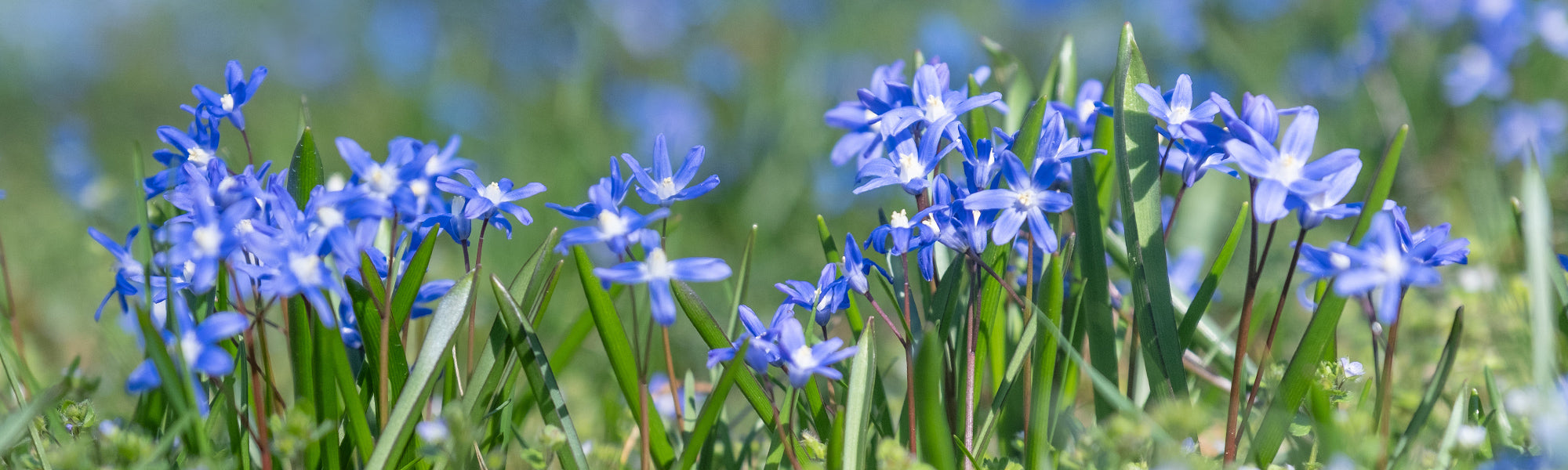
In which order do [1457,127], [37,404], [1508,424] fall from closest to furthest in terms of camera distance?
[37,404] < [1508,424] < [1457,127]

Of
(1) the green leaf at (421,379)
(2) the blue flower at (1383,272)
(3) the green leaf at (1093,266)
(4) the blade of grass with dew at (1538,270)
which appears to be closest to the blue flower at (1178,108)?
(3) the green leaf at (1093,266)

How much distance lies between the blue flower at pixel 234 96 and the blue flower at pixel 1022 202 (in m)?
1.10

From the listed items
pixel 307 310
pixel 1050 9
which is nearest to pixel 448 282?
pixel 307 310

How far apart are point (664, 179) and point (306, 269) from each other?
492 millimetres

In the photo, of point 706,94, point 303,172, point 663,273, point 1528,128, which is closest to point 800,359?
point 663,273

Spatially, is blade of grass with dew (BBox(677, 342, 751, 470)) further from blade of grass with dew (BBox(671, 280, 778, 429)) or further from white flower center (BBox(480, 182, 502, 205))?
white flower center (BBox(480, 182, 502, 205))

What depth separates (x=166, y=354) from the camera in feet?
3.75

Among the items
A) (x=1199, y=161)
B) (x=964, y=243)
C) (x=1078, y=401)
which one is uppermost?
(x=1199, y=161)

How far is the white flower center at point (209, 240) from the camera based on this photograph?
3.43 feet

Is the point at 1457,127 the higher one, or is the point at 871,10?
the point at 871,10

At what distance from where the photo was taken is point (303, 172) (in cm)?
142

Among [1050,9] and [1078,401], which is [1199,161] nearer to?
[1078,401]

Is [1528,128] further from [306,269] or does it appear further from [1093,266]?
[306,269]

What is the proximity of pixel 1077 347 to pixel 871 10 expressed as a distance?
5.39 meters
